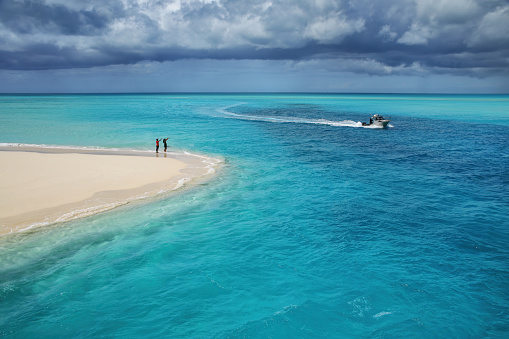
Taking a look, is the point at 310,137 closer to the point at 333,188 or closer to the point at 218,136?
the point at 218,136

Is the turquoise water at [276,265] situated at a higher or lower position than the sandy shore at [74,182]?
lower

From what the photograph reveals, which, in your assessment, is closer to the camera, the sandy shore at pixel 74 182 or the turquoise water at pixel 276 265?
the turquoise water at pixel 276 265

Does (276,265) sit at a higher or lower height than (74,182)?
lower

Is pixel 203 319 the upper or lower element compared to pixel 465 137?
lower

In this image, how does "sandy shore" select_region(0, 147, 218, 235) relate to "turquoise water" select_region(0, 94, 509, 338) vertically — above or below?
above

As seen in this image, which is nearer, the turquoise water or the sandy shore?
the turquoise water

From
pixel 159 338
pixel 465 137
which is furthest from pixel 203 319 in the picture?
pixel 465 137

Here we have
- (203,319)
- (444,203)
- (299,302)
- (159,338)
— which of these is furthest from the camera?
(444,203)

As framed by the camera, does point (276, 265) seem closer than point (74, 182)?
Yes
